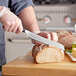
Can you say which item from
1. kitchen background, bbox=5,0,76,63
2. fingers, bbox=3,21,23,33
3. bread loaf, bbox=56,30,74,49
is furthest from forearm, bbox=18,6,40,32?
kitchen background, bbox=5,0,76,63

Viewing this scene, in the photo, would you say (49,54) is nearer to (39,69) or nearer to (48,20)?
(39,69)

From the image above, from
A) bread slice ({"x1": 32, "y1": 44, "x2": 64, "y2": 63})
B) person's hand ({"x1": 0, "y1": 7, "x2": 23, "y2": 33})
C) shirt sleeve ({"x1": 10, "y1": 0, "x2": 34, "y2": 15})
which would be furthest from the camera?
shirt sleeve ({"x1": 10, "y1": 0, "x2": 34, "y2": 15})

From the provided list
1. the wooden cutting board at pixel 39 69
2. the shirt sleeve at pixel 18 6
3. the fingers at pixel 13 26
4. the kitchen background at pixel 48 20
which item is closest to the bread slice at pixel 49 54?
the wooden cutting board at pixel 39 69

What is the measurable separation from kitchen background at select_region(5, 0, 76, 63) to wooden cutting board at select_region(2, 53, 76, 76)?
1.37 metres

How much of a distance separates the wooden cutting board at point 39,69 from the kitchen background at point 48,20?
4.50 ft

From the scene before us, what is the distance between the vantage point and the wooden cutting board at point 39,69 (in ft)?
2.94

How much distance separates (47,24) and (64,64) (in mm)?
1463

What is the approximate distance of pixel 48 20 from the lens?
2.41 meters

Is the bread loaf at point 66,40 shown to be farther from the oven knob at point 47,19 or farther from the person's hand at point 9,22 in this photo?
the oven knob at point 47,19

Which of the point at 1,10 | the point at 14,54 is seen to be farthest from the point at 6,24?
the point at 14,54

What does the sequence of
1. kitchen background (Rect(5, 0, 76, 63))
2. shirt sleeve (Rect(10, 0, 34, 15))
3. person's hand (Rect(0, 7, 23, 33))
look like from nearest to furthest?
1. person's hand (Rect(0, 7, 23, 33))
2. shirt sleeve (Rect(10, 0, 34, 15))
3. kitchen background (Rect(5, 0, 76, 63))

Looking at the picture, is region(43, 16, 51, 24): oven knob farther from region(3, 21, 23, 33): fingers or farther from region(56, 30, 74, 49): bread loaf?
region(3, 21, 23, 33): fingers

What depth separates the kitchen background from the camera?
2352 mm

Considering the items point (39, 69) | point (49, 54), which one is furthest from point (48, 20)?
point (39, 69)
